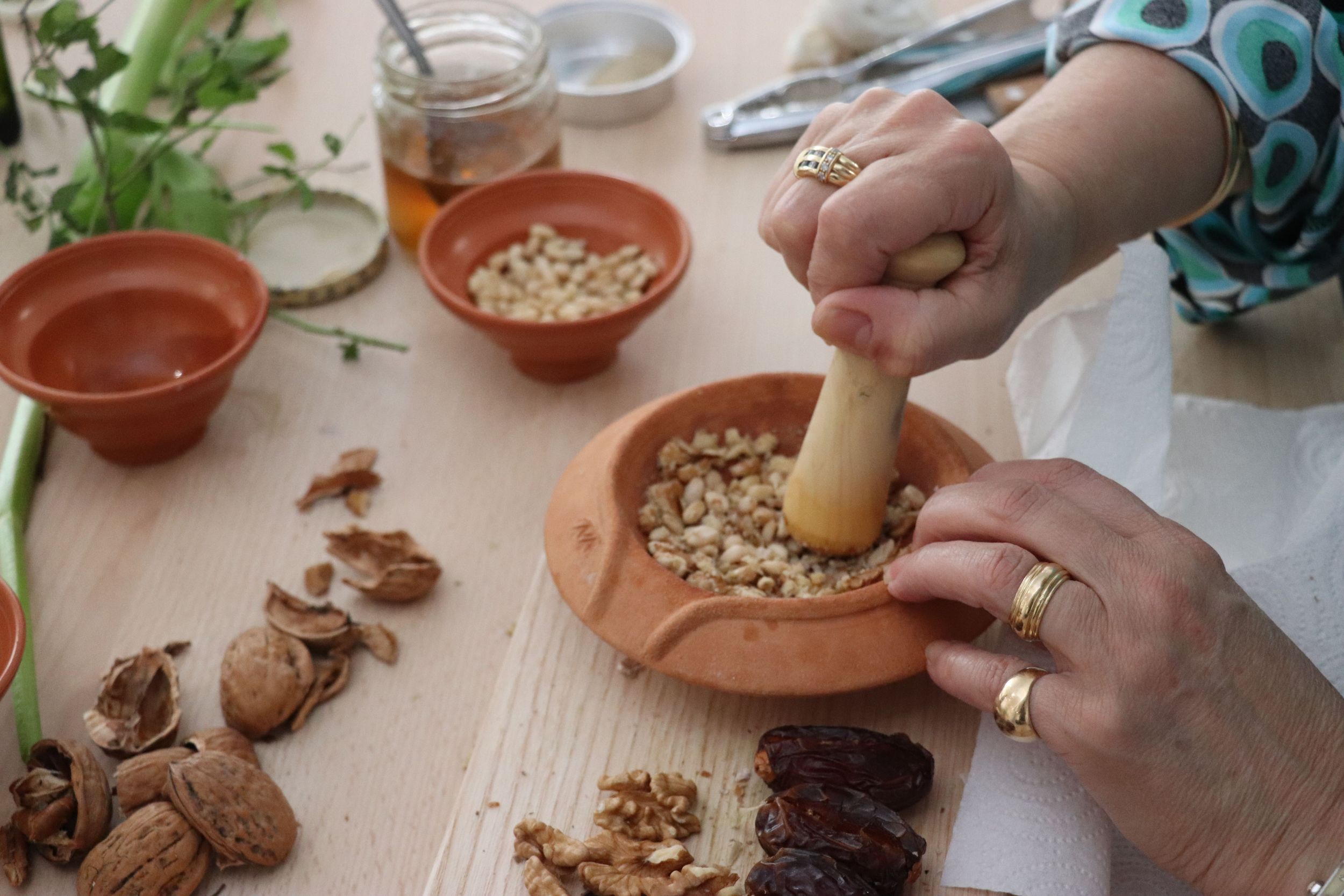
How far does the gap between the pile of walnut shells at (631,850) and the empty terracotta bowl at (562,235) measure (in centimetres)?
45

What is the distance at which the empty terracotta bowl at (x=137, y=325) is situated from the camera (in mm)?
1061

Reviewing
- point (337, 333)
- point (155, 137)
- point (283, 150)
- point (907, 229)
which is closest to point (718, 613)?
point (907, 229)

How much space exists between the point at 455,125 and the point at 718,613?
71 cm

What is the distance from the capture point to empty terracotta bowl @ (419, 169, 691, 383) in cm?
112

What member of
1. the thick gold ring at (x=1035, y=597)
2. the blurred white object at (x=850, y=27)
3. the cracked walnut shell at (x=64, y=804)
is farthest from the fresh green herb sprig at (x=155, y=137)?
the thick gold ring at (x=1035, y=597)

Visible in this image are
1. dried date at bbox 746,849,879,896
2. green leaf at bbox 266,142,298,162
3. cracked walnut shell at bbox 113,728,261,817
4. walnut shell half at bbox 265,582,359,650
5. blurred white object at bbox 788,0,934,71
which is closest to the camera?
dried date at bbox 746,849,879,896

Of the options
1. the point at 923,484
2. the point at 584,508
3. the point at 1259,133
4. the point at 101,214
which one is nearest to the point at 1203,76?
the point at 1259,133

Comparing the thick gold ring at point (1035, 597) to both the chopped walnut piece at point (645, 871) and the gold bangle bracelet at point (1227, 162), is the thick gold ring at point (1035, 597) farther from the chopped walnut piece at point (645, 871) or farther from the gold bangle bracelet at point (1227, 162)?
the gold bangle bracelet at point (1227, 162)

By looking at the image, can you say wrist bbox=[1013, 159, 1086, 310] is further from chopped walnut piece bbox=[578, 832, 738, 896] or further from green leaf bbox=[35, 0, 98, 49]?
Answer: green leaf bbox=[35, 0, 98, 49]

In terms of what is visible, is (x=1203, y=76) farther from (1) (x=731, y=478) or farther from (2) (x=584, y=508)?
(2) (x=584, y=508)

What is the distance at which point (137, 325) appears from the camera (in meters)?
1.13

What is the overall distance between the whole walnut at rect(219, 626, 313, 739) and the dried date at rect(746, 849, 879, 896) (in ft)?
1.25

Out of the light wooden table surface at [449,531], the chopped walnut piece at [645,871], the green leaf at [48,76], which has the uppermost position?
the green leaf at [48,76]

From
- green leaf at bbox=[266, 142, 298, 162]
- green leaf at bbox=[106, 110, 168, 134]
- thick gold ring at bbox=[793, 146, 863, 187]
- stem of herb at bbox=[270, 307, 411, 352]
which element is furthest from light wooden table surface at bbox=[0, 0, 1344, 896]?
thick gold ring at bbox=[793, 146, 863, 187]
